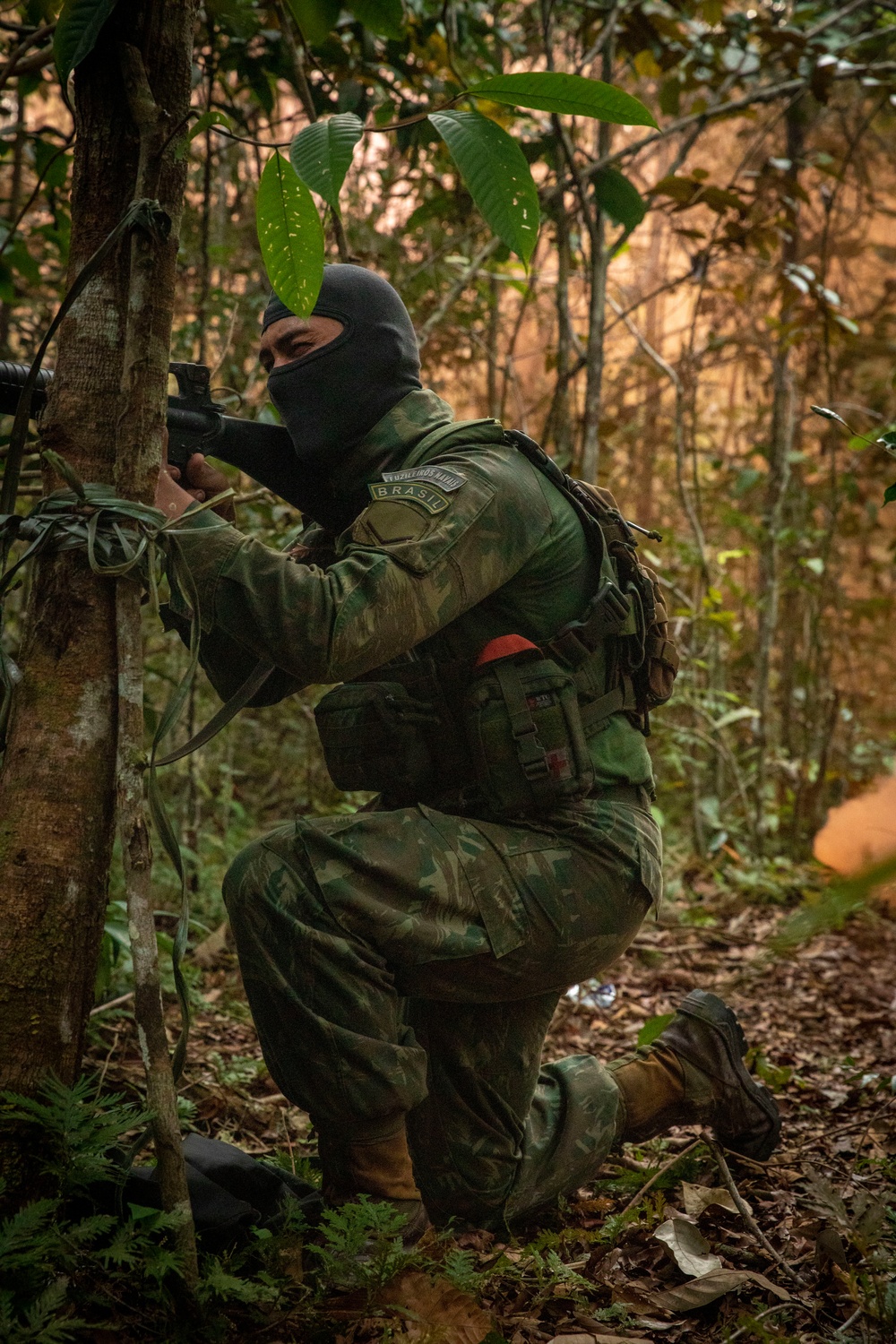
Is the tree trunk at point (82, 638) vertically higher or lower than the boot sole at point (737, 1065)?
higher

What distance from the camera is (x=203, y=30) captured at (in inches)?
131

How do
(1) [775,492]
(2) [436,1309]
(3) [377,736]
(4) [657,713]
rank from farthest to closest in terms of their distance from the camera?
(4) [657,713], (1) [775,492], (3) [377,736], (2) [436,1309]

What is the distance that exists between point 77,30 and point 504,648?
1.26 m

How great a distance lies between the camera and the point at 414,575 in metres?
1.96

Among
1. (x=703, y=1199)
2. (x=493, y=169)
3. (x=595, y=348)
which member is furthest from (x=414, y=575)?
(x=595, y=348)

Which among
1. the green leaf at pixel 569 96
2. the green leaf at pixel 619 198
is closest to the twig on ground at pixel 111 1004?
the green leaf at pixel 569 96

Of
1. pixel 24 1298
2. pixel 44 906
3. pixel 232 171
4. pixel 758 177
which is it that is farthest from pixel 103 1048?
pixel 758 177

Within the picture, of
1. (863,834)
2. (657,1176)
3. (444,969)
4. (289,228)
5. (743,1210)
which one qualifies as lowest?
(657,1176)

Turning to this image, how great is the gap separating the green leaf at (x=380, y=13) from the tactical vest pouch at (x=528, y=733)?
4.12 feet

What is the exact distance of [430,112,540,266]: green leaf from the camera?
1.47 meters

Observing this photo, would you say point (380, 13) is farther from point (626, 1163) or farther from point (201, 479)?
point (626, 1163)

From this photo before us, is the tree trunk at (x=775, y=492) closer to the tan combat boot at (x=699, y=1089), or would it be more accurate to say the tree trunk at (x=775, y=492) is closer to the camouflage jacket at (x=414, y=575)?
the tan combat boot at (x=699, y=1089)

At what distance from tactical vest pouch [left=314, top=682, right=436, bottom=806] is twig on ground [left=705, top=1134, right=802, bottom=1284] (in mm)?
1057

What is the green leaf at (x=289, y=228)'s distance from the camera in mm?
1530
